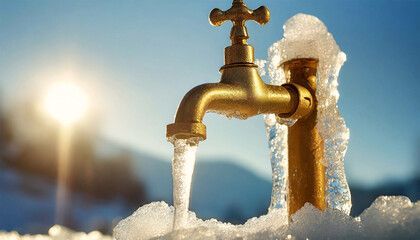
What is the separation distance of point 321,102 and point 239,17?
0.20 m

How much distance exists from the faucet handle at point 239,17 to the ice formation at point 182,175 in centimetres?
23

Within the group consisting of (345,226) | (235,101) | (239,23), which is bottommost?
(345,226)

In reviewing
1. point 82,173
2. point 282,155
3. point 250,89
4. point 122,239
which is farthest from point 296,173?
point 82,173

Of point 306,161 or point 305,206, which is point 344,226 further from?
point 306,161

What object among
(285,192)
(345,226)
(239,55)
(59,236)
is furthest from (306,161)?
(59,236)

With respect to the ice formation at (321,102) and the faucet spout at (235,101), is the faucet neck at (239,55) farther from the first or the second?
the ice formation at (321,102)

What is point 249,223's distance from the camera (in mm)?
1026

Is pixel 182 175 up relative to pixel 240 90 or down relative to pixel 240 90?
down

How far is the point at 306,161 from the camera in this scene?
40.2 inches

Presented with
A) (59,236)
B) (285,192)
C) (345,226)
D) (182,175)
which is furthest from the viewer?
(59,236)

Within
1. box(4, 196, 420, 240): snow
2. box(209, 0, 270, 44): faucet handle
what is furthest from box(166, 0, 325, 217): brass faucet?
box(4, 196, 420, 240): snow

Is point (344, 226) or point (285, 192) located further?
point (285, 192)

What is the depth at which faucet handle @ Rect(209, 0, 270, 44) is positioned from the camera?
98cm

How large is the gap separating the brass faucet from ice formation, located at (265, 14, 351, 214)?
15 millimetres
